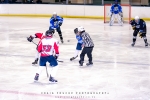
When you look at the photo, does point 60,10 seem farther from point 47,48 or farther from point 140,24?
point 47,48

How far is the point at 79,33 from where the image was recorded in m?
8.38

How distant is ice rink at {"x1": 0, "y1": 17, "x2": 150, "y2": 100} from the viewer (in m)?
6.35

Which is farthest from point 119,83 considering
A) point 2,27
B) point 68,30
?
point 2,27

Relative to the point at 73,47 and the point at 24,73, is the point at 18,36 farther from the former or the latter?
the point at 24,73

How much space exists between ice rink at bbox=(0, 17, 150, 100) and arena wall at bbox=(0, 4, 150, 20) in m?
6.51

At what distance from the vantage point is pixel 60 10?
22.2m

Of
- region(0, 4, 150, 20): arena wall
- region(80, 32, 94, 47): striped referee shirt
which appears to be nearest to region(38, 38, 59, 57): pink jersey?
region(80, 32, 94, 47): striped referee shirt

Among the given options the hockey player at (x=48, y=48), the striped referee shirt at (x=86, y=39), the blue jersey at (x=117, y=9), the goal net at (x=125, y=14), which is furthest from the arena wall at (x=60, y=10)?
the hockey player at (x=48, y=48)

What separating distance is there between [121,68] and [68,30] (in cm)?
811

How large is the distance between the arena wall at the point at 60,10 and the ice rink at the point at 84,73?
6.51 m

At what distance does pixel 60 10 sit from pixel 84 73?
47.5 feet

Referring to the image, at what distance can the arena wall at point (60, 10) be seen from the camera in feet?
65.7

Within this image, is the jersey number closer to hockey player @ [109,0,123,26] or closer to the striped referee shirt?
the striped referee shirt

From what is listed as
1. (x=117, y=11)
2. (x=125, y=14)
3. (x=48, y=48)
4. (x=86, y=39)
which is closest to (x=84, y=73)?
(x=86, y=39)
